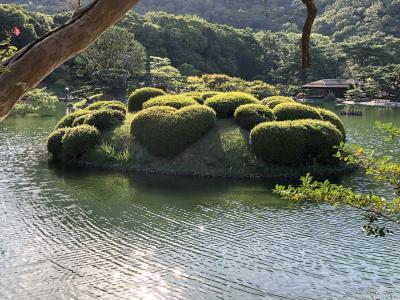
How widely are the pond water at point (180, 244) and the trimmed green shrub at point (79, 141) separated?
10.9 feet

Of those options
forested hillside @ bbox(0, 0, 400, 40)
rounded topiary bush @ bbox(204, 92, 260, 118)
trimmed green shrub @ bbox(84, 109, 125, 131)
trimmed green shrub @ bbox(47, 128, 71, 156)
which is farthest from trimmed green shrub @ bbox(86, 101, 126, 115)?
forested hillside @ bbox(0, 0, 400, 40)

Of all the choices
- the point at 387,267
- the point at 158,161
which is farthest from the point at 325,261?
the point at 158,161

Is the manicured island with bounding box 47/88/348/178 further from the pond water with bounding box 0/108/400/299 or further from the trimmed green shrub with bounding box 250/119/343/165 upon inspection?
the pond water with bounding box 0/108/400/299

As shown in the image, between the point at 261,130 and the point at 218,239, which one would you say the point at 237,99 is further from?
the point at 218,239

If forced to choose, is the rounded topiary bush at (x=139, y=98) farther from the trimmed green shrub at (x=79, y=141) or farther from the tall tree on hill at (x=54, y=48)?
the tall tree on hill at (x=54, y=48)

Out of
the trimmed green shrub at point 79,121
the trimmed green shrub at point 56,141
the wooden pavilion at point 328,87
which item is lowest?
the trimmed green shrub at point 56,141

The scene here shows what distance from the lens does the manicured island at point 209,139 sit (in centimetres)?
2205

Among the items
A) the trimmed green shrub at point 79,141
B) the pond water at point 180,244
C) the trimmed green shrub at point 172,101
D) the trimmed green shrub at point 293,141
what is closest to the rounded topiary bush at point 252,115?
the trimmed green shrub at point 293,141

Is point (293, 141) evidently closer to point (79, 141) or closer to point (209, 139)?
point (209, 139)

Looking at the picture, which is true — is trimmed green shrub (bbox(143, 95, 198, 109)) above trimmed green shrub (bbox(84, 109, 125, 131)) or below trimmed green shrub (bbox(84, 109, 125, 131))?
above

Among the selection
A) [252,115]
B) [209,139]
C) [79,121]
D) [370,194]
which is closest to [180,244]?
[370,194]

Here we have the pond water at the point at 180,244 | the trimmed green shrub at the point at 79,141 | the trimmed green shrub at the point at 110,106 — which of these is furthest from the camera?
the trimmed green shrub at the point at 110,106

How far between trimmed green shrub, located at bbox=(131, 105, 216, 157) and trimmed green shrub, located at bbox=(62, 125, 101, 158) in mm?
1955

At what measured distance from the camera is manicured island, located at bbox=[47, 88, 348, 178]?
22.0m
